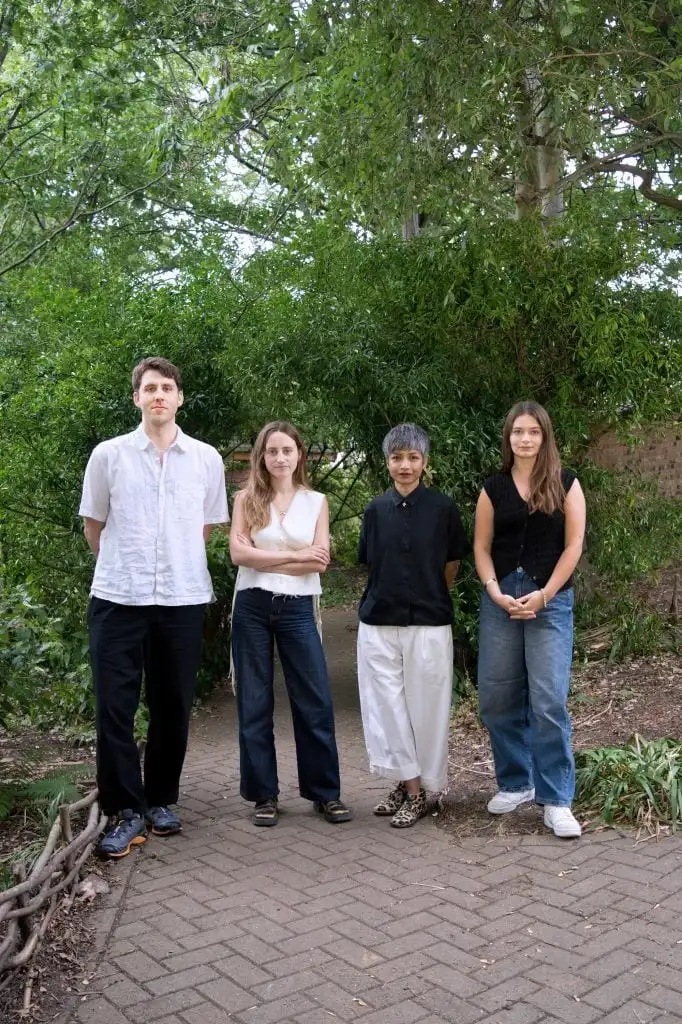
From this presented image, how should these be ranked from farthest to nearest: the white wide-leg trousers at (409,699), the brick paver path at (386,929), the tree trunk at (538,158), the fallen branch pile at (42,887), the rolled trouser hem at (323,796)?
the tree trunk at (538,158)
the rolled trouser hem at (323,796)
the white wide-leg trousers at (409,699)
the fallen branch pile at (42,887)
the brick paver path at (386,929)

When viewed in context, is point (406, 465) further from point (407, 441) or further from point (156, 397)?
point (156, 397)

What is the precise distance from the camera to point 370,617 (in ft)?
15.4

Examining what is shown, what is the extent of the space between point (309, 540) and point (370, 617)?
0.46 metres

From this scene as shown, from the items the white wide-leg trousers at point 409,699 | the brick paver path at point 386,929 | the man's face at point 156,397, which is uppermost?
the man's face at point 156,397

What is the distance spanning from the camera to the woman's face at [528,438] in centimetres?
446

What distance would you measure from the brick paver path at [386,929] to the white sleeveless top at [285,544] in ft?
3.71

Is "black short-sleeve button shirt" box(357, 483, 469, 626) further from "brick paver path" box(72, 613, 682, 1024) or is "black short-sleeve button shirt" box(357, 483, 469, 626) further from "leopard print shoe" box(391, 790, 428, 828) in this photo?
"brick paver path" box(72, 613, 682, 1024)

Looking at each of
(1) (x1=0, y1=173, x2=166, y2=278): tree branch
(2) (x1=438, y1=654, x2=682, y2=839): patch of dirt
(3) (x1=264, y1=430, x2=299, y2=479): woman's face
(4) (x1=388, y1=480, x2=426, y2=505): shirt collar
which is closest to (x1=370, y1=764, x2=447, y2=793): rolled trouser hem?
(2) (x1=438, y1=654, x2=682, y2=839): patch of dirt

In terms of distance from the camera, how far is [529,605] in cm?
436

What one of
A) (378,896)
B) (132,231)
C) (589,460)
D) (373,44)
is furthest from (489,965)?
(132,231)

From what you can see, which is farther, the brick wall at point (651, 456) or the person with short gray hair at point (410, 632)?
the brick wall at point (651, 456)

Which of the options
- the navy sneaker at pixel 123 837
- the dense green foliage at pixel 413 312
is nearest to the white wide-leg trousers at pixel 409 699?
the navy sneaker at pixel 123 837

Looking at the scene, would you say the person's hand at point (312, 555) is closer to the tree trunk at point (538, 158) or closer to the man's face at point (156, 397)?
the man's face at point (156, 397)

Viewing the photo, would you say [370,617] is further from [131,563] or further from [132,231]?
[132,231]
